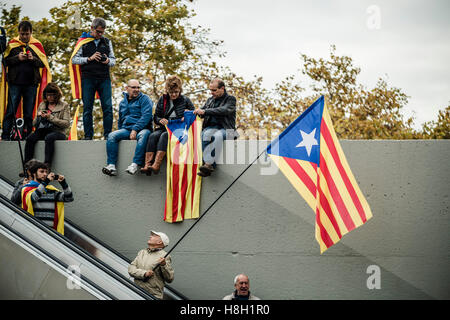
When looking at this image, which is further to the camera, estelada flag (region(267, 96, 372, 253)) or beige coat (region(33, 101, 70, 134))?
beige coat (region(33, 101, 70, 134))

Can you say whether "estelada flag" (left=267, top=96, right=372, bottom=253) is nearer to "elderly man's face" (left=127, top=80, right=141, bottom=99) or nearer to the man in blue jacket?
the man in blue jacket

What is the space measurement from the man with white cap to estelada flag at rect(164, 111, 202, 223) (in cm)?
143

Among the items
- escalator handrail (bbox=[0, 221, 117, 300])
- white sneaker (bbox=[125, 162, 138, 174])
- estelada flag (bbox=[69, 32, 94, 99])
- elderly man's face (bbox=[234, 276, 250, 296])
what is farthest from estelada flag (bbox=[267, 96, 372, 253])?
estelada flag (bbox=[69, 32, 94, 99])

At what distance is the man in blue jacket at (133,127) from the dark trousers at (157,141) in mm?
72

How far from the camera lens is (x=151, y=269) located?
6844 mm

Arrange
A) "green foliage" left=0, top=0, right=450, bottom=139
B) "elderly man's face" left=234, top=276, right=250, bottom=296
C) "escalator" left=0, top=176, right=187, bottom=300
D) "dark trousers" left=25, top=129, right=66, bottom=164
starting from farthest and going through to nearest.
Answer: "green foliage" left=0, top=0, right=450, bottom=139 < "dark trousers" left=25, top=129, right=66, bottom=164 < "elderly man's face" left=234, top=276, right=250, bottom=296 < "escalator" left=0, top=176, right=187, bottom=300

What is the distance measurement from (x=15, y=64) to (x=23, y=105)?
0.60 metres

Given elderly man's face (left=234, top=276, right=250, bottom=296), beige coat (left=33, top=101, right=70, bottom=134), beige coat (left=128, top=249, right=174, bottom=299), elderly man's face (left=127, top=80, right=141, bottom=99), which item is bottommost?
elderly man's face (left=234, top=276, right=250, bottom=296)

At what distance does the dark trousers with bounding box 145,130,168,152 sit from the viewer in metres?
8.36

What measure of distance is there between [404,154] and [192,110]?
289cm

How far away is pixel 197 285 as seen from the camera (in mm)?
8391

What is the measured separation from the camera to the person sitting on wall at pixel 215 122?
814cm
